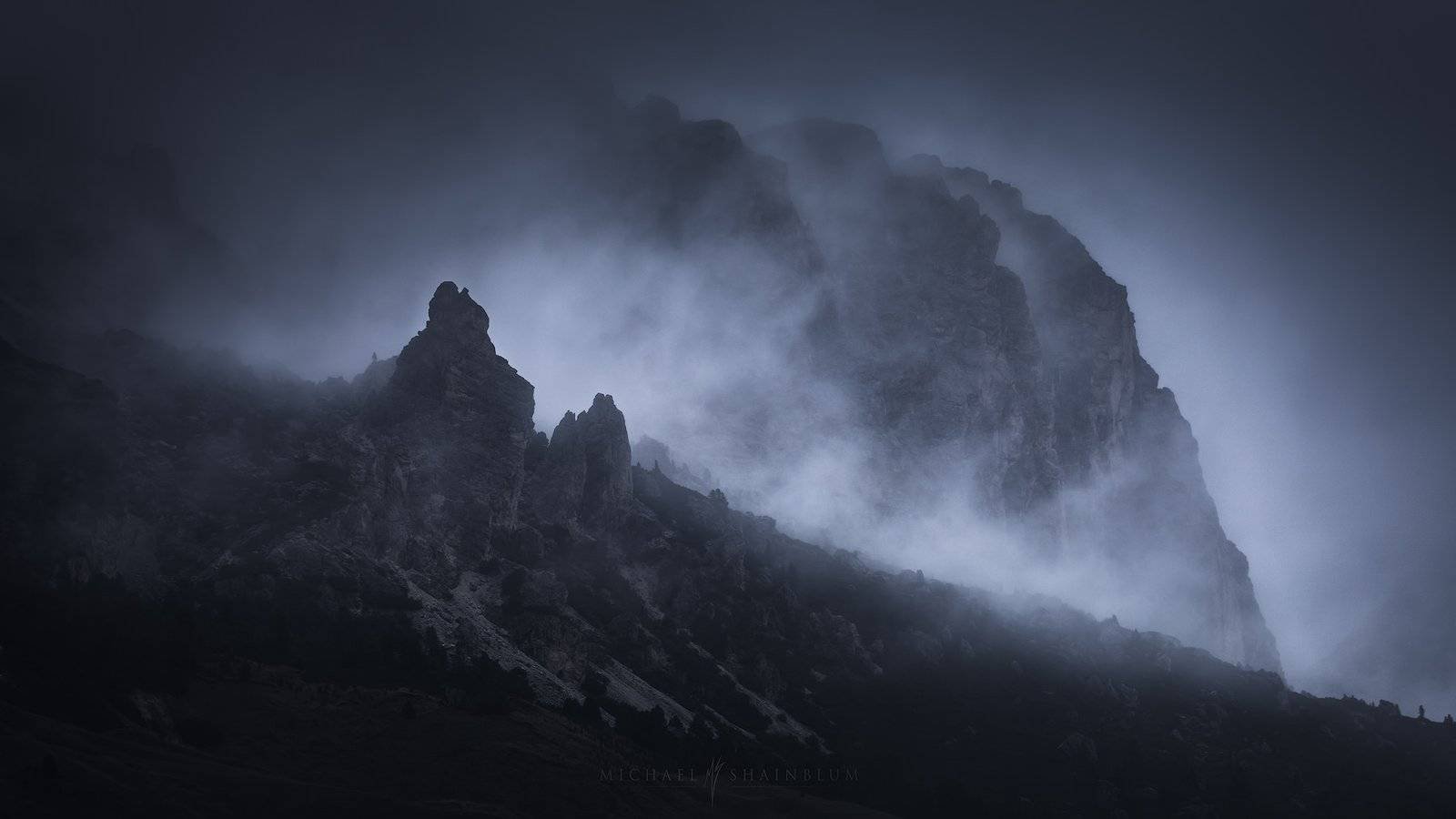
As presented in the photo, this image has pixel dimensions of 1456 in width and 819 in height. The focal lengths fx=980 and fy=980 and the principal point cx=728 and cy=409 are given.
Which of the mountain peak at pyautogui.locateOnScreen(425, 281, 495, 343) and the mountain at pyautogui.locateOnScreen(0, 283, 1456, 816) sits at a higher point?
the mountain peak at pyautogui.locateOnScreen(425, 281, 495, 343)

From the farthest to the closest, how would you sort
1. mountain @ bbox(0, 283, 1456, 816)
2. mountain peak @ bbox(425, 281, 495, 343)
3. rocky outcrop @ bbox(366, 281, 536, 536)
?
mountain peak @ bbox(425, 281, 495, 343)
rocky outcrop @ bbox(366, 281, 536, 536)
mountain @ bbox(0, 283, 1456, 816)

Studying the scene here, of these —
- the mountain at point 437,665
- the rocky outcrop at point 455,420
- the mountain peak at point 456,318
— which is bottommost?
the mountain at point 437,665

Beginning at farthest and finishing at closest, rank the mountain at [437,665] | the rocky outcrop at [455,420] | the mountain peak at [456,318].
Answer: the mountain peak at [456,318]
the rocky outcrop at [455,420]
the mountain at [437,665]

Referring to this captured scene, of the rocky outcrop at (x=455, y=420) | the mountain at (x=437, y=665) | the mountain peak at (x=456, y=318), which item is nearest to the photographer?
the mountain at (x=437, y=665)

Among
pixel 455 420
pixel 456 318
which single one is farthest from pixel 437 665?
pixel 456 318

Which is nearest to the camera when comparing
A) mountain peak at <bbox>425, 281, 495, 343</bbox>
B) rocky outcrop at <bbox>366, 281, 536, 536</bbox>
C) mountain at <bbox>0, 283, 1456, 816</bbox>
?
mountain at <bbox>0, 283, 1456, 816</bbox>

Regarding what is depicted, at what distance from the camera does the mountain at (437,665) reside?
9300 centimetres

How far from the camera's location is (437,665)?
131750mm

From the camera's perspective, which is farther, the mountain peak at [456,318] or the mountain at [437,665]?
the mountain peak at [456,318]

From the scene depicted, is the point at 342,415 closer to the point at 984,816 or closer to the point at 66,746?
the point at 66,746

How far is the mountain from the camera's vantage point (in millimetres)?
93000

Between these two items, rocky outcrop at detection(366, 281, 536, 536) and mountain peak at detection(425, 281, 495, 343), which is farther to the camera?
mountain peak at detection(425, 281, 495, 343)

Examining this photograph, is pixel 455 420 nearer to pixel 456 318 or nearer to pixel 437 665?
pixel 456 318

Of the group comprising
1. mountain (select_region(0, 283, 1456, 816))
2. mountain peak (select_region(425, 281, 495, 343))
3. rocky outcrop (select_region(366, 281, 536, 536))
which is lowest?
mountain (select_region(0, 283, 1456, 816))
